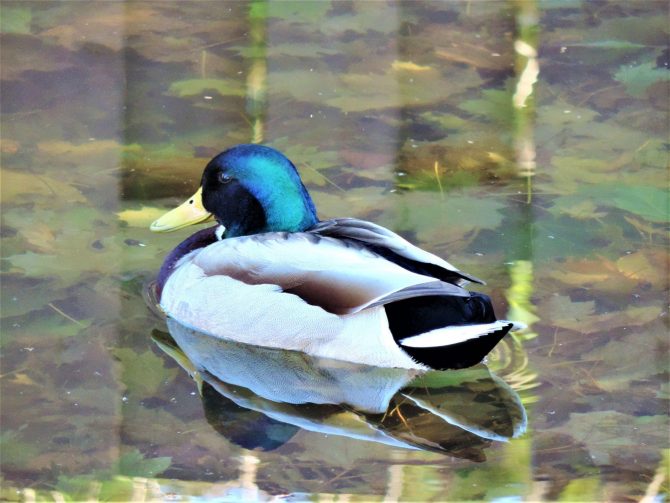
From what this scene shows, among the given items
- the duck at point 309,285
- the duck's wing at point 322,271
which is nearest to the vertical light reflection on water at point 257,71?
the duck at point 309,285

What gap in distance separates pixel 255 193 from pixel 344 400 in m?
0.99

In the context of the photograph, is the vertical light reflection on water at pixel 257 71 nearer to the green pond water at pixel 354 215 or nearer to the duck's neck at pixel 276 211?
the green pond water at pixel 354 215

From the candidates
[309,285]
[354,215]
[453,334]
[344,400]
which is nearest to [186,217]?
[309,285]

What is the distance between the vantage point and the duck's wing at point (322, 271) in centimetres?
544

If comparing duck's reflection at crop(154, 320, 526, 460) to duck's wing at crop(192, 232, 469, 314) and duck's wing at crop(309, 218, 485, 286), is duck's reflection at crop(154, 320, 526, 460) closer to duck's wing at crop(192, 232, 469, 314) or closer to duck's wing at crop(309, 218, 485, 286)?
duck's wing at crop(192, 232, 469, 314)

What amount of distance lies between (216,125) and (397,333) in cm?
279

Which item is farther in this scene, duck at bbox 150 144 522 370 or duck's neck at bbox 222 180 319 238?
duck's neck at bbox 222 180 319 238

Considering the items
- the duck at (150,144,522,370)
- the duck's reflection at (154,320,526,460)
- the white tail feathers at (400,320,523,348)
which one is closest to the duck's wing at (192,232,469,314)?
the duck at (150,144,522,370)

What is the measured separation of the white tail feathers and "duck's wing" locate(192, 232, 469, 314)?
0.15 metres

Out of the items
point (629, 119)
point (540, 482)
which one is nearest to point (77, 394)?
point (540, 482)

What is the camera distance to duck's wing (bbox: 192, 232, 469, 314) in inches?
214

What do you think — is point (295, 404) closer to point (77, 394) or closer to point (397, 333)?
point (397, 333)

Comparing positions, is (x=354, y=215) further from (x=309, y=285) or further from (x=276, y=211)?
(x=309, y=285)

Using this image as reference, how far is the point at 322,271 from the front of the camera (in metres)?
5.63
